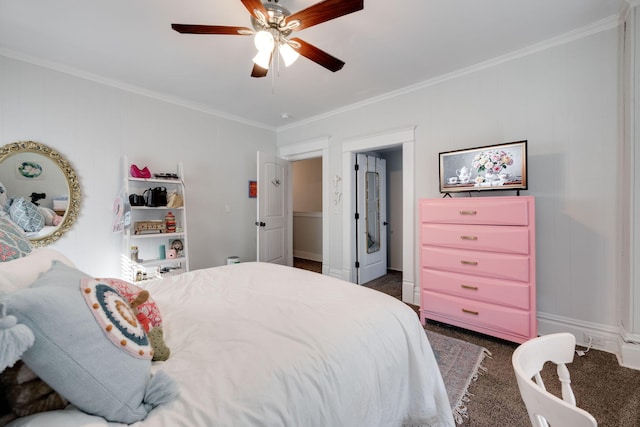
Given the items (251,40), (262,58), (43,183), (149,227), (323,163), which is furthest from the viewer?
(323,163)

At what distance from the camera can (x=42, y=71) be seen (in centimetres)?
255

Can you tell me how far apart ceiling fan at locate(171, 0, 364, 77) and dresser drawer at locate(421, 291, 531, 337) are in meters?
2.30

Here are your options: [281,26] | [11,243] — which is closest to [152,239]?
[11,243]

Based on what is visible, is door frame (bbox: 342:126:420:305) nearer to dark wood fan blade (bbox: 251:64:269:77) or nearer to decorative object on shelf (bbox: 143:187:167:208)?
dark wood fan blade (bbox: 251:64:269:77)

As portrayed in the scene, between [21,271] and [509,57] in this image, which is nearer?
[21,271]

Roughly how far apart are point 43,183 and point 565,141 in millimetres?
4848

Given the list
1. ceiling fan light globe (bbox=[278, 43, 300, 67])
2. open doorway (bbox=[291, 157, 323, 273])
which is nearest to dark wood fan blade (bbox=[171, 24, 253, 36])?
ceiling fan light globe (bbox=[278, 43, 300, 67])

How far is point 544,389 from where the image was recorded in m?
0.61

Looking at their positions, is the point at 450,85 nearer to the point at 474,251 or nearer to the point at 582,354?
the point at 474,251

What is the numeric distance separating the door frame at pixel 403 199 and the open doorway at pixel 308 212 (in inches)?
78.3

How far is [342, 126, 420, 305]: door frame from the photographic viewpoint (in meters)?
3.18

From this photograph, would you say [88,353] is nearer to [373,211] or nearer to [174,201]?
[174,201]

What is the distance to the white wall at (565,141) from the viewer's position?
2.11m

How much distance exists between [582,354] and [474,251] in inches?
42.9
